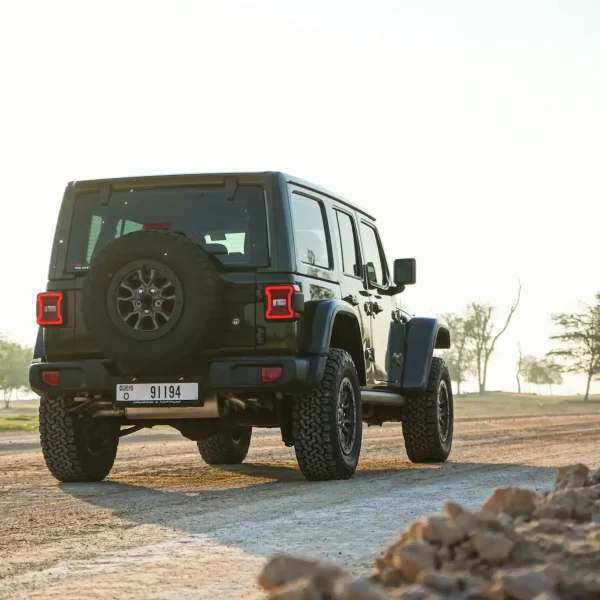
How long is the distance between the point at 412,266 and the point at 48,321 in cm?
349

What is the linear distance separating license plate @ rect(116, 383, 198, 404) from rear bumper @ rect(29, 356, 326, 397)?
4 centimetres

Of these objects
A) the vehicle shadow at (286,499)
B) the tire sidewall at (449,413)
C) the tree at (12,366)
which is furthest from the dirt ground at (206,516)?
the tree at (12,366)

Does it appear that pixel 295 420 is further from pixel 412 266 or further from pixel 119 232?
pixel 412 266

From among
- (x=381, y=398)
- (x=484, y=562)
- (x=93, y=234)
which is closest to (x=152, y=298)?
(x=93, y=234)

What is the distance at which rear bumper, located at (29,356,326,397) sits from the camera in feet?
27.6

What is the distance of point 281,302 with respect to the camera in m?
8.48

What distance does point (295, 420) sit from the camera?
873cm

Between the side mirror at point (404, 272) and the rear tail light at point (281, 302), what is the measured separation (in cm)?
243

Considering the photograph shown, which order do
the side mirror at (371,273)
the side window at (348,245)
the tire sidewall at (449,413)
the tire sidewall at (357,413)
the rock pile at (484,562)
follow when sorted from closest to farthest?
the rock pile at (484,562) → the tire sidewall at (357,413) → the side window at (348,245) → the side mirror at (371,273) → the tire sidewall at (449,413)

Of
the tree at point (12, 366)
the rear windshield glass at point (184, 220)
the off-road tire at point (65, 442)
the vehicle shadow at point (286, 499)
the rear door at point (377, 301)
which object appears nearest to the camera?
the vehicle shadow at point (286, 499)

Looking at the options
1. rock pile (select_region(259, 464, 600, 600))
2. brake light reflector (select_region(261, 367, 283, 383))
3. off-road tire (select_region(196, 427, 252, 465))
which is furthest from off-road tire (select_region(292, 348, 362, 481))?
rock pile (select_region(259, 464, 600, 600))

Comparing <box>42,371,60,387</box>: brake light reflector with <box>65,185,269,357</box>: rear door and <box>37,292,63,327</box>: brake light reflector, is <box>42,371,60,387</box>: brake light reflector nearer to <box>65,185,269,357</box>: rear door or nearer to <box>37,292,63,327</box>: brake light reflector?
<box>65,185,269,357</box>: rear door

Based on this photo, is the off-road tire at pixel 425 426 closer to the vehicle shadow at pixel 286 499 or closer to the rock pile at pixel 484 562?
the vehicle shadow at pixel 286 499

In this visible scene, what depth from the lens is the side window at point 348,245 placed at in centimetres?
991
